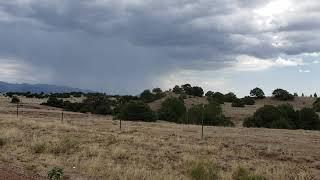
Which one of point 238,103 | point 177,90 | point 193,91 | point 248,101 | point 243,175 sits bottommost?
point 243,175

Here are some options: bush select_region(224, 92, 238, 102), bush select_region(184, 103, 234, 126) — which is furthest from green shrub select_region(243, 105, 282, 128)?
bush select_region(224, 92, 238, 102)

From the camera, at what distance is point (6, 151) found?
2755 cm

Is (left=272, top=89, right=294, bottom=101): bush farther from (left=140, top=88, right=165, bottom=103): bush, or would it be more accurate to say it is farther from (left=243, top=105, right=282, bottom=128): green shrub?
(left=243, top=105, right=282, bottom=128): green shrub

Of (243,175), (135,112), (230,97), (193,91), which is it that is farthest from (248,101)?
(243,175)

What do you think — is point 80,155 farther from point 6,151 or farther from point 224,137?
point 224,137

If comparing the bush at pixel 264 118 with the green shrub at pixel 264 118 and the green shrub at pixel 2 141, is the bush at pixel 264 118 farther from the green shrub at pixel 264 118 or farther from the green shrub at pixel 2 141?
the green shrub at pixel 2 141

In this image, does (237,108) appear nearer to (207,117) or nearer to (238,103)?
(238,103)

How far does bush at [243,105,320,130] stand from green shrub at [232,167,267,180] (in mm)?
34823

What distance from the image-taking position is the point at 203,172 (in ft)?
70.5

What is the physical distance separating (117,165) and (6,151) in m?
7.14

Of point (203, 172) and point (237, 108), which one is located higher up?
point (237, 108)

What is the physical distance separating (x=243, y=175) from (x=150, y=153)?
765 centimetres

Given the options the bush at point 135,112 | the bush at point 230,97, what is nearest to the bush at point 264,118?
the bush at point 135,112

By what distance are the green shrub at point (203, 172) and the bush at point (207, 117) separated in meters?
37.2
